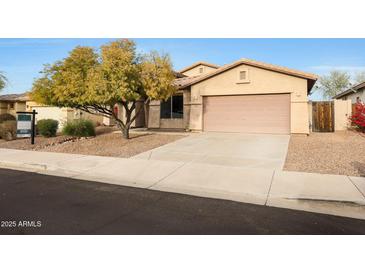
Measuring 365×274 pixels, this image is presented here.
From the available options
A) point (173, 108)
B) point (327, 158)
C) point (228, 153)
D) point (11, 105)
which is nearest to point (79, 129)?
point (173, 108)

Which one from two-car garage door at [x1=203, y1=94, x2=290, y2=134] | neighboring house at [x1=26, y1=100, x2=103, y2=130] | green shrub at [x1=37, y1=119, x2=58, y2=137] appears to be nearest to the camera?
two-car garage door at [x1=203, y1=94, x2=290, y2=134]

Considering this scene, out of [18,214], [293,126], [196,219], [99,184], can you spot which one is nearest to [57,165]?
[99,184]

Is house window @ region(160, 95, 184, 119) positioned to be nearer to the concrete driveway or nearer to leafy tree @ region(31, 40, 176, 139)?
leafy tree @ region(31, 40, 176, 139)

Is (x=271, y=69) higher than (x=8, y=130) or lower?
higher

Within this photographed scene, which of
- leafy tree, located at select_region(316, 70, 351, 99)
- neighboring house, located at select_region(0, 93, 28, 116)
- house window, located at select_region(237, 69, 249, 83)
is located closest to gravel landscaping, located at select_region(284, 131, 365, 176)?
house window, located at select_region(237, 69, 249, 83)

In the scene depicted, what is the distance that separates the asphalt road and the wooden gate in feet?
46.2

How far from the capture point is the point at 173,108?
18938 mm

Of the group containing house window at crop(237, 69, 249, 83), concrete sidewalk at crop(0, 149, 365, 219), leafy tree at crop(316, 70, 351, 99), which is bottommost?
concrete sidewalk at crop(0, 149, 365, 219)

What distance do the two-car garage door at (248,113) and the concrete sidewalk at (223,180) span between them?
27.4ft

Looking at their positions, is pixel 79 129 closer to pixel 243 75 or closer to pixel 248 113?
pixel 248 113

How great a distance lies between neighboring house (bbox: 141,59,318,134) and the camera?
47.1 feet

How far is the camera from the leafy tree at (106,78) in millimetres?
11188

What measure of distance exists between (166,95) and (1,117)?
494 inches

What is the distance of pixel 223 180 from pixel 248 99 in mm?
10269
